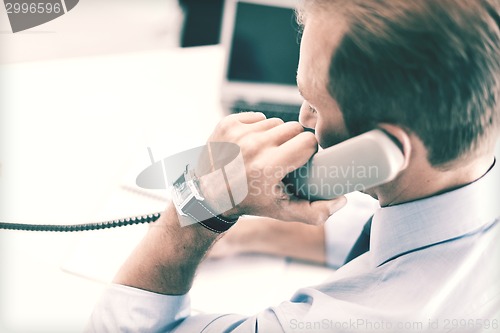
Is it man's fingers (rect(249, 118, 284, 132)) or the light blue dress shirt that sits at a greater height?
man's fingers (rect(249, 118, 284, 132))

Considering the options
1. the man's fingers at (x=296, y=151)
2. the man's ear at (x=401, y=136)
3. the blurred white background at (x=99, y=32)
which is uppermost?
the blurred white background at (x=99, y=32)

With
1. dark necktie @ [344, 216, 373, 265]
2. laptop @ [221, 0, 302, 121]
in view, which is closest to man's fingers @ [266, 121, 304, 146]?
dark necktie @ [344, 216, 373, 265]

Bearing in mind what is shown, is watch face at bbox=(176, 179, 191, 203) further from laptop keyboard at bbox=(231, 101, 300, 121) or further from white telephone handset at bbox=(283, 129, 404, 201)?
laptop keyboard at bbox=(231, 101, 300, 121)

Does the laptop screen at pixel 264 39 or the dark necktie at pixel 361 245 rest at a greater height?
the laptop screen at pixel 264 39

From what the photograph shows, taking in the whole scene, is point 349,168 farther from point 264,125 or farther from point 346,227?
point 346,227

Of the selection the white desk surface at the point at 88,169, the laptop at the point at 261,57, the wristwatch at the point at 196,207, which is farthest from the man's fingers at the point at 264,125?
the laptop at the point at 261,57

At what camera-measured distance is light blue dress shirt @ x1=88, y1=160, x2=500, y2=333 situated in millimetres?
492

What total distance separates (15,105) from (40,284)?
443 mm

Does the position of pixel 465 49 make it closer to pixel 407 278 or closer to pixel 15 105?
pixel 407 278

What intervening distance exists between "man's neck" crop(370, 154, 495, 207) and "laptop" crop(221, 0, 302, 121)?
555 millimetres

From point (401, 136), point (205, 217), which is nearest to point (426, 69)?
point (401, 136)

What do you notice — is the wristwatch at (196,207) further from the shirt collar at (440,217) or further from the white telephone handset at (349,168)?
the shirt collar at (440,217)

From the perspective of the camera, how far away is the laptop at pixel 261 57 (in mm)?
1056

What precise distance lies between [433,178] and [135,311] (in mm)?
441
